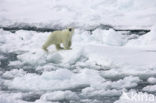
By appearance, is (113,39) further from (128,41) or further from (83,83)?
(83,83)

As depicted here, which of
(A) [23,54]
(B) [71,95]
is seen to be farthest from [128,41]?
(B) [71,95]

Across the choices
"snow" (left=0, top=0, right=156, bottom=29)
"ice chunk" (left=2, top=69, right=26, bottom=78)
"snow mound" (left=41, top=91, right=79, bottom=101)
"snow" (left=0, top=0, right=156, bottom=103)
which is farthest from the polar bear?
"snow" (left=0, top=0, right=156, bottom=29)

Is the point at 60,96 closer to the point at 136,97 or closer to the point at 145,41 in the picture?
the point at 136,97

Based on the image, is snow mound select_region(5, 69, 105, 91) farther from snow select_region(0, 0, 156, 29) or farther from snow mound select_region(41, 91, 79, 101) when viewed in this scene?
snow select_region(0, 0, 156, 29)

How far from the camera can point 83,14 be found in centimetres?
1299

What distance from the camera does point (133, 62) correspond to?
7695mm

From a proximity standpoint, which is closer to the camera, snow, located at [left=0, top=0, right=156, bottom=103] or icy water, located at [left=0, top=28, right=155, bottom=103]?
icy water, located at [left=0, top=28, right=155, bottom=103]

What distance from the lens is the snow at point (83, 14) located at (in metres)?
12.4

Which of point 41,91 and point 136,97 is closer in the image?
point 136,97

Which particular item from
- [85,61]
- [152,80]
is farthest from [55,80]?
Answer: [85,61]

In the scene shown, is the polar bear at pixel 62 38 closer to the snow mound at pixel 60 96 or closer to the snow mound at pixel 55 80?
the snow mound at pixel 55 80

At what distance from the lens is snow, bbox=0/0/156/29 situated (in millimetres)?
12380

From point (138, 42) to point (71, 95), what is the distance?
156 inches

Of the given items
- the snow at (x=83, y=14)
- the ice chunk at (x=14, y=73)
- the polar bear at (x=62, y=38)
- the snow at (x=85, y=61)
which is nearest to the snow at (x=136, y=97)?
the snow at (x=85, y=61)
